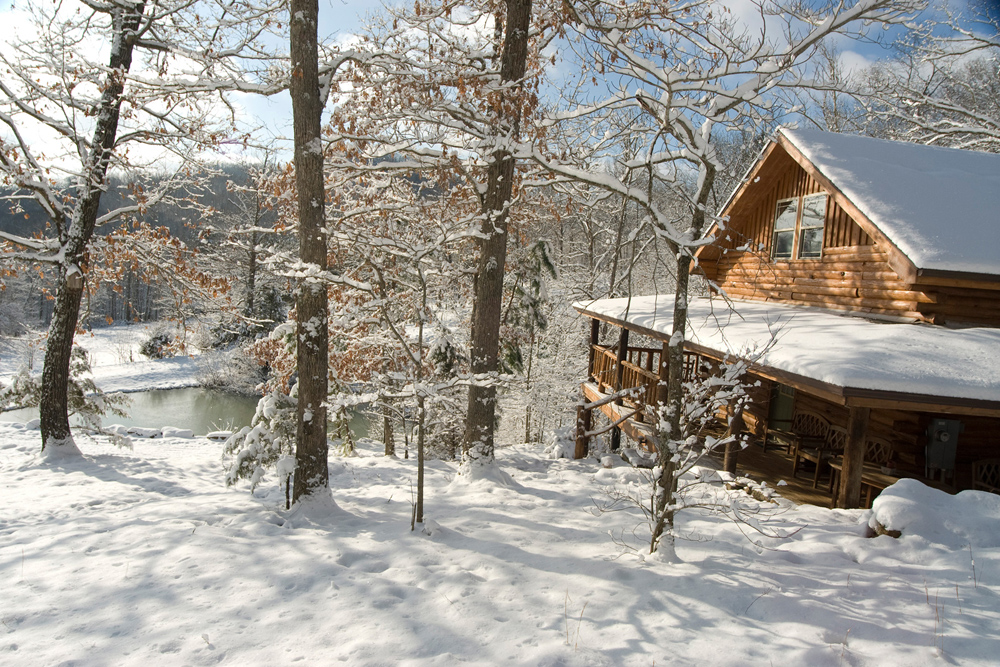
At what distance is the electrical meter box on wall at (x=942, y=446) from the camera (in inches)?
295

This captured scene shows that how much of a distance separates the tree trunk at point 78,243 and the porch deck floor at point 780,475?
11.1 meters

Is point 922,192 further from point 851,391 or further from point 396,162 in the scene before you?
point 396,162

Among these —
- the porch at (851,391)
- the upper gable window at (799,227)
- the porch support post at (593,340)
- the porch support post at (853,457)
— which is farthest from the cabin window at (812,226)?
the porch support post at (853,457)

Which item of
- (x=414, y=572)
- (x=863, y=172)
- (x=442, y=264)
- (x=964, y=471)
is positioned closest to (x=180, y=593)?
(x=414, y=572)

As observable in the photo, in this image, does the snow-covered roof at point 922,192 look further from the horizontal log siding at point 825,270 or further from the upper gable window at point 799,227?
the upper gable window at point 799,227

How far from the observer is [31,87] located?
27.7 ft

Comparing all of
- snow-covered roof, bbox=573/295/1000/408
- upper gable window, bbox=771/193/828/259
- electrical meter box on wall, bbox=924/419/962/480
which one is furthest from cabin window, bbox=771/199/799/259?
electrical meter box on wall, bbox=924/419/962/480

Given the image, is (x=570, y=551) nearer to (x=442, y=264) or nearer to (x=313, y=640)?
(x=313, y=640)

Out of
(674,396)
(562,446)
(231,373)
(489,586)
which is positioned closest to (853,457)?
(674,396)

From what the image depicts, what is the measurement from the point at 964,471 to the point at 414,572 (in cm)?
823

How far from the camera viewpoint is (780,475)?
26.9ft

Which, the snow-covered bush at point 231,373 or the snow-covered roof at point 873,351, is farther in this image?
the snow-covered bush at point 231,373

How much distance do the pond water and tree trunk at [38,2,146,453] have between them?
9711 millimetres

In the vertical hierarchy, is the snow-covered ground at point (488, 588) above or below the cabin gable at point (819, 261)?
below
